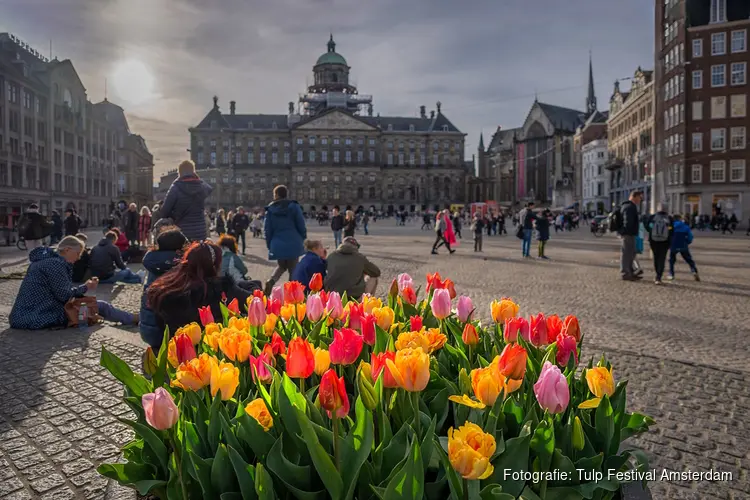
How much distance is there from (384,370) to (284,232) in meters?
8.27

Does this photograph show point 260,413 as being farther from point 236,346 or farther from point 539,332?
point 539,332

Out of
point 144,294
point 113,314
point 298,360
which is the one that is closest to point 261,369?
point 298,360

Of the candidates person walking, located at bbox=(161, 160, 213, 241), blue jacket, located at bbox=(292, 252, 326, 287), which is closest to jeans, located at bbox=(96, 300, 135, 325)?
person walking, located at bbox=(161, 160, 213, 241)

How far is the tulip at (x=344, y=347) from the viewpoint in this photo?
2.16m

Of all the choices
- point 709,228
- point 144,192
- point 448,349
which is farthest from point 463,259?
point 144,192

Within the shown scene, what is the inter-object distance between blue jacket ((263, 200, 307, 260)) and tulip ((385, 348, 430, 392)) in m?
8.20

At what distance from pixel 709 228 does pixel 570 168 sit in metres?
48.2

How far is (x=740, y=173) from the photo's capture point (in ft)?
155

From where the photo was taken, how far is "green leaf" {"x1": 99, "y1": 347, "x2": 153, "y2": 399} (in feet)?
7.55

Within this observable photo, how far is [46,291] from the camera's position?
24.6 feet

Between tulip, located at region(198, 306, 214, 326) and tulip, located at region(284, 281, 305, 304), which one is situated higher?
tulip, located at region(284, 281, 305, 304)

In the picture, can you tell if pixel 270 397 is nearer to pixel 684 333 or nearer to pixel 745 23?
pixel 684 333

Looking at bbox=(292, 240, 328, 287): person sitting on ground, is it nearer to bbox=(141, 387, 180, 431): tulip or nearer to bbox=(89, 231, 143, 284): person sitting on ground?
bbox=(141, 387, 180, 431): tulip

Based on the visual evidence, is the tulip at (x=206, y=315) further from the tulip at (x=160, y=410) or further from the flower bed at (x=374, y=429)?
the tulip at (x=160, y=410)
